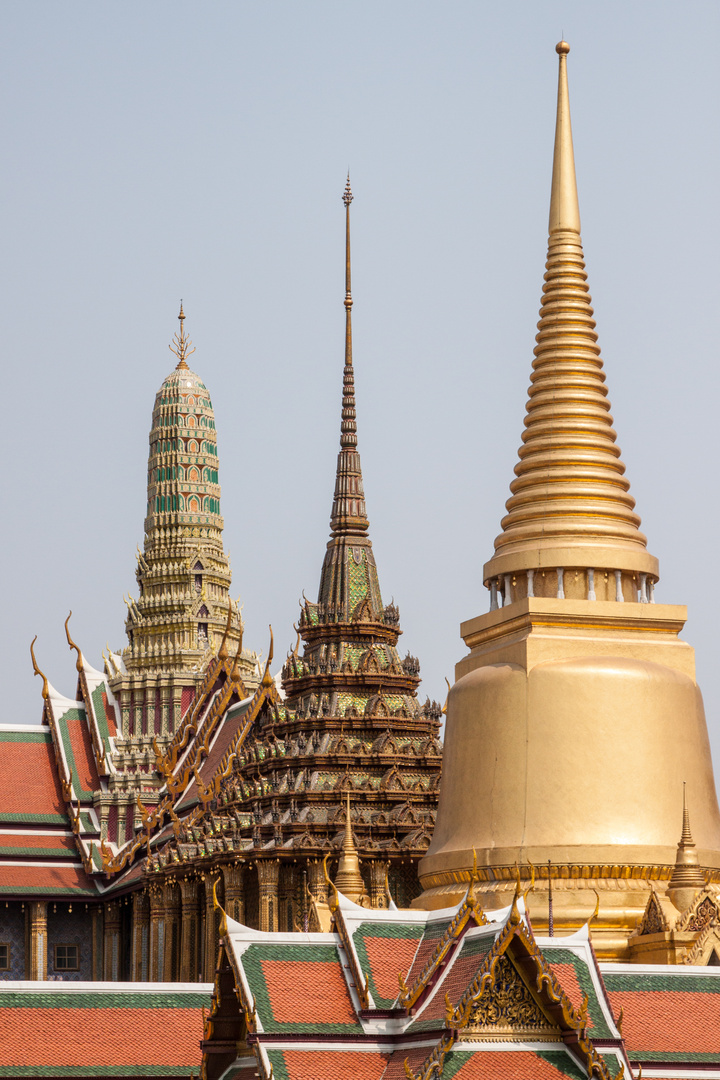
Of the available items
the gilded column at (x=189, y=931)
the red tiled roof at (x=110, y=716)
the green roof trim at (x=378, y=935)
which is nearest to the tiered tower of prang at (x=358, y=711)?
the gilded column at (x=189, y=931)

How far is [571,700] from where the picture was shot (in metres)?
30.4

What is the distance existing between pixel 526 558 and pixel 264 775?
12861mm

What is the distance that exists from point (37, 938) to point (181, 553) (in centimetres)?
1418

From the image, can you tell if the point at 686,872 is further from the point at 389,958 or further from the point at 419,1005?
the point at 419,1005

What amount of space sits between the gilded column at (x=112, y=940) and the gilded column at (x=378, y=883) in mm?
14515

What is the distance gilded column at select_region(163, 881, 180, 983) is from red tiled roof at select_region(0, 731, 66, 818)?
9.12 m

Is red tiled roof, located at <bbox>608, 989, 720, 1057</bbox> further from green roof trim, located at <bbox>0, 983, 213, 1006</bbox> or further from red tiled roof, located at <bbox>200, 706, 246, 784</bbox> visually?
red tiled roof, located at <bbox>200, 706, 246, 784</bbox>

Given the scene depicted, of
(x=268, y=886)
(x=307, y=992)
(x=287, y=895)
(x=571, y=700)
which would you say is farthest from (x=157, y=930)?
(x=307, y=992)

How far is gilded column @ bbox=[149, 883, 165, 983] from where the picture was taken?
46.1m

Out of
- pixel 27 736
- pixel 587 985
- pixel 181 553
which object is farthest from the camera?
pixel 181 553

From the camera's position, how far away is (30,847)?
5359cm

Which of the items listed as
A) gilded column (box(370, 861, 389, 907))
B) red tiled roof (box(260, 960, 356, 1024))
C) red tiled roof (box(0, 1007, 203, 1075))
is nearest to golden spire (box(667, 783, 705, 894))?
red tiled roof (box(0, 1007, 203, 1075))

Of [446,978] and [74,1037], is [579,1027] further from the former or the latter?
[74,1037]

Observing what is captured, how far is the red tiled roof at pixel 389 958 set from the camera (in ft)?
68.0
